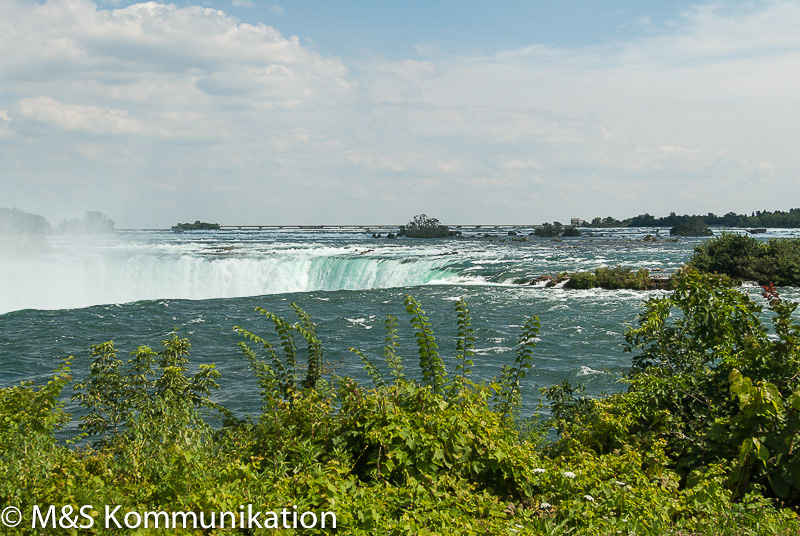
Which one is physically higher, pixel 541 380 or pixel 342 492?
pixel 342 492

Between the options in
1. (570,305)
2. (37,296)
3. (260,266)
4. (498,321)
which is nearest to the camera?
(498,321)

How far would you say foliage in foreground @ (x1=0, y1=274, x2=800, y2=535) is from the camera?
165 inches

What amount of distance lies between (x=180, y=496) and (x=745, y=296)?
6048mm

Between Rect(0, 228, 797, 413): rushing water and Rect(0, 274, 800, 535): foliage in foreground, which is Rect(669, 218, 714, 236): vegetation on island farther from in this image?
Rect(0, 274, 800, 535): foliage in foreground

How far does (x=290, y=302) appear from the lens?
25.1m

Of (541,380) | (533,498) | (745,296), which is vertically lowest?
(541,380)

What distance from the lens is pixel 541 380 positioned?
14156 mm

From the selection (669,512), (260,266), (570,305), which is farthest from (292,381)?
(260,266)

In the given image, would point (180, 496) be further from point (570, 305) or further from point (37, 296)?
point (37, 296)

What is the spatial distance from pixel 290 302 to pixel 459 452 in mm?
20766

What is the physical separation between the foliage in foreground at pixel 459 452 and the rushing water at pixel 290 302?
→ 6.98 ft

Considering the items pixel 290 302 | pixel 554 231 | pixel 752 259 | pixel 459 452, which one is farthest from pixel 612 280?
pixel 554 231

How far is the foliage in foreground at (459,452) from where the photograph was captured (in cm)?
419

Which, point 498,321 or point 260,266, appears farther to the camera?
point 260,266
